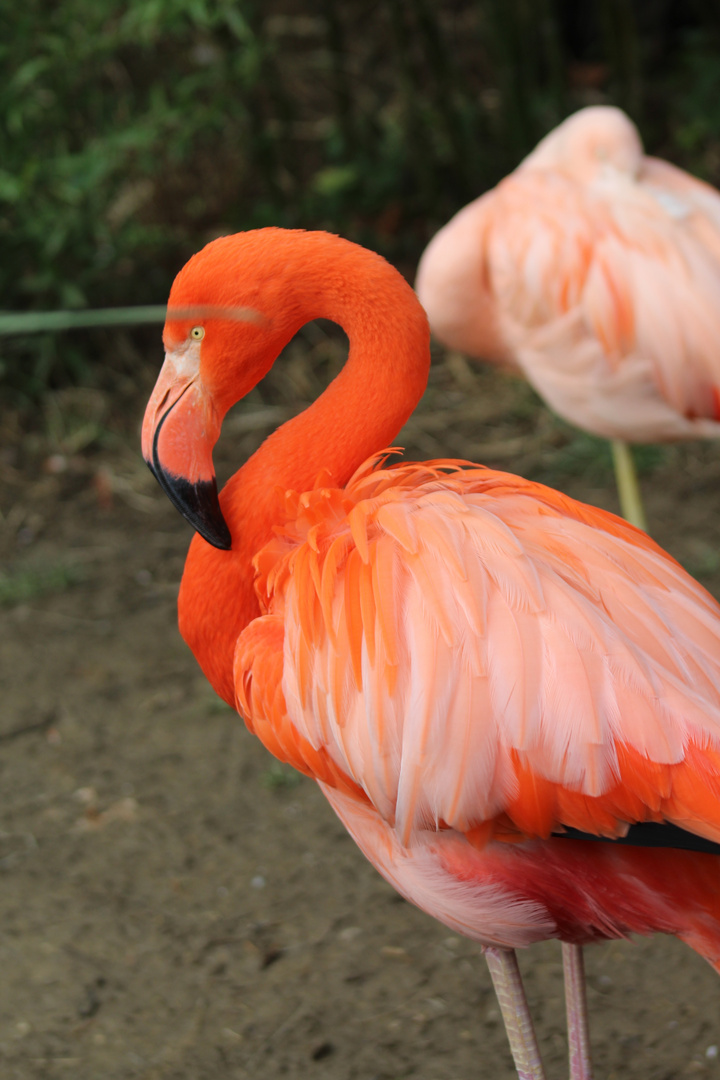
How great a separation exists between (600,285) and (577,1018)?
1.97 metres

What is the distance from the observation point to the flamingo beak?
5.55 feet

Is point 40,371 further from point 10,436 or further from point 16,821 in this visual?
point 16,821

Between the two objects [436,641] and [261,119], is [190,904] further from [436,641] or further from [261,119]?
[261,119]

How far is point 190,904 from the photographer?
2584 millimetres

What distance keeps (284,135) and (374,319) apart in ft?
12.4

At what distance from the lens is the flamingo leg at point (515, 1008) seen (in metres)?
1.74

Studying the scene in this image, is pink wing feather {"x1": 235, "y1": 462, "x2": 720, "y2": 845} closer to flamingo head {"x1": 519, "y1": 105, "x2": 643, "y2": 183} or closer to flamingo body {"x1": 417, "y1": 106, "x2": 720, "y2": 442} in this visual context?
flamingo body {"x1": 417, "y1": 106, "x2": 720, "y2": 442}

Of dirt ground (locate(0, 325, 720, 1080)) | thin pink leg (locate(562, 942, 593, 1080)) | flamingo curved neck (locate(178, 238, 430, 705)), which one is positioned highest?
flamingo curved neck (locate(178, 238, 430, 705))

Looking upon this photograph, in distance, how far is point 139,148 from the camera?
473 centimetres

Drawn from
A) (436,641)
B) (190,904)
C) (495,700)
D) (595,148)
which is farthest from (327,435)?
(595,148)

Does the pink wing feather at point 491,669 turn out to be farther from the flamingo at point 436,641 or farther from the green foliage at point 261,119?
the green foliage at point 261,119

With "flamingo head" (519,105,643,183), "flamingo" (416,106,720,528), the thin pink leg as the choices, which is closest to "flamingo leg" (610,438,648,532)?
"flamingo" (416,106,720,528)

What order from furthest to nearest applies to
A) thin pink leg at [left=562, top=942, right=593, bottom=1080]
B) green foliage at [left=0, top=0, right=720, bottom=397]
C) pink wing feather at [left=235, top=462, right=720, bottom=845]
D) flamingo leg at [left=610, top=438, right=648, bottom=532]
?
1. green foliage at [left=0, top=0, right=720, bottom=397]
2. flamingo leg at [left=610, top=438, right=648, bottom=532]
3. thin pink leg at [left=562, top=942, right=593, bottom=1080]
4. pink wing feather at [left=235, top=462, right=720, bottom=845]

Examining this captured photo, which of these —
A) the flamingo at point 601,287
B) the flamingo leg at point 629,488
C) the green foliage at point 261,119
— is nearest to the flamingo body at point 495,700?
the flamingo at point 601,287
